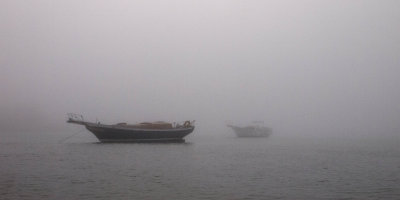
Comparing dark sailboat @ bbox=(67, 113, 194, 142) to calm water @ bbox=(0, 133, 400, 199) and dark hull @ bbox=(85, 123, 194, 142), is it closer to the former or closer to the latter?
dark hull @ bbox=(85, 123, 194, 142)

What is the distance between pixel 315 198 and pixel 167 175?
43.4 ft

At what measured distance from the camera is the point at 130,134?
238 feet

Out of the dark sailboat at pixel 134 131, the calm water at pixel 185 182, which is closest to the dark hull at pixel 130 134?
the dark sailboat at pixel 134 131

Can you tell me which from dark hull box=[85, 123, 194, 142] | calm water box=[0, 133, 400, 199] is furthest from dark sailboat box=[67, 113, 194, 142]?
calm water box=[0, 133, 400, 199]

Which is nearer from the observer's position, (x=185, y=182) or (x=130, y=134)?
(x=185, y=182)

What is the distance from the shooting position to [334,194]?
2578 centimetres

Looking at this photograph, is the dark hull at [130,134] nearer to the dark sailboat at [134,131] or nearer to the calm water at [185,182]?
the dark sailboat at [134,131]

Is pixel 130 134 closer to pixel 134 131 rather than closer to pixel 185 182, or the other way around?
pixel 134 131

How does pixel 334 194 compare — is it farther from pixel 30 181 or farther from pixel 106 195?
pixel 30 181

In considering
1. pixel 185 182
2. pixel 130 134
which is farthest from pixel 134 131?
pixel 185 182

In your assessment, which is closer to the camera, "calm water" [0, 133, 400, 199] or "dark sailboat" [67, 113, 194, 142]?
"calm water" [0, 133, 400, 199]

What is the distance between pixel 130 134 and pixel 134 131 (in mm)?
920

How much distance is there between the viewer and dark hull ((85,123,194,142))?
7088 centimetres

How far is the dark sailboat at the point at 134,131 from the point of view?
70812 mm
